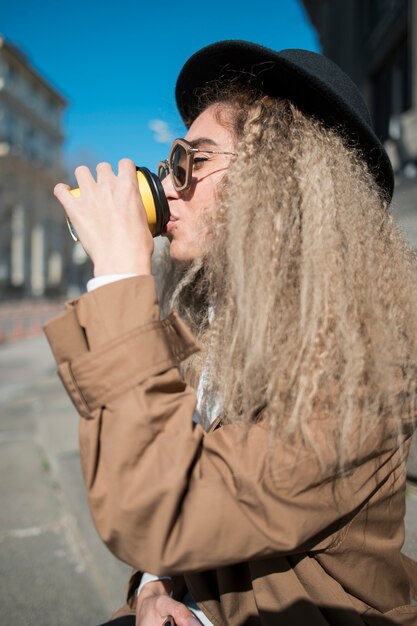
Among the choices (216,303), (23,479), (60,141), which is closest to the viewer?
(216,303)

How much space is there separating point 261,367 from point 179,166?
0.71 m

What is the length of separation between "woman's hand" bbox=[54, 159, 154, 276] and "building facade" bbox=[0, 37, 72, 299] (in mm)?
35436

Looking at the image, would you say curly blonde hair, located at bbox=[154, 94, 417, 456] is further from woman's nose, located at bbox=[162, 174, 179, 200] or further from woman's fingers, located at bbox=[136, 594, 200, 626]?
woman's fingers, located at bbox=[136, 594, 200, 626]

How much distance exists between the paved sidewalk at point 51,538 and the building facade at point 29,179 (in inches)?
1257

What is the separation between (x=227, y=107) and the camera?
1517mm

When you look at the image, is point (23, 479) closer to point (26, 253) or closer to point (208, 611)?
point (208, 611)

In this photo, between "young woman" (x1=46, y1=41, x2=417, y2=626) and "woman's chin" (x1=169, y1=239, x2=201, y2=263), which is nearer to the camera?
"young woman" (x1=46, y1=41, x2=417, y2=626)

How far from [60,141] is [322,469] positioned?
2266 inches

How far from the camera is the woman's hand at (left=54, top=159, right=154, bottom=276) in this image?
1149mm

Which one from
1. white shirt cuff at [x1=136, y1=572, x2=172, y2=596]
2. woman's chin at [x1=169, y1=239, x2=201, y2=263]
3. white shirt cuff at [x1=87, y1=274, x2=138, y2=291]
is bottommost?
white shirt cuff at [x1=136, y1=572, x2=172, y2=596]

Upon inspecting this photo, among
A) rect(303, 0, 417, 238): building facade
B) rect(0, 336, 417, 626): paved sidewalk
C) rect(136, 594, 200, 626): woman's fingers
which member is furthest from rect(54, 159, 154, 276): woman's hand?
rect(303, 0, 417, 238): building facade

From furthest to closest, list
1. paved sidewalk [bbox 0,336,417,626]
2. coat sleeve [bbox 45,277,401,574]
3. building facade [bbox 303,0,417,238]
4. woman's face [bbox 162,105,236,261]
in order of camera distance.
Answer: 1. building facade [bbox 303,0,417,238]
2. paved sidewalk [bbox 0,336,417,626]
3. woman's face [bbox 162,105,236,261]
4. coat sleeve [bbox 45,277,401,574]

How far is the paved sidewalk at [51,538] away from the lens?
99.6 inches

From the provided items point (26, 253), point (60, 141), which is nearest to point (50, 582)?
point (26, 253)
